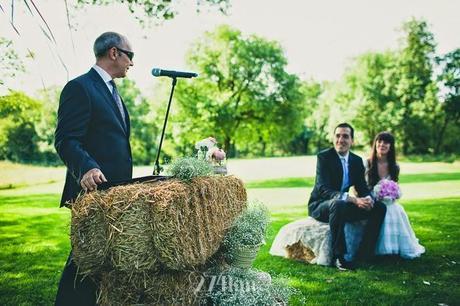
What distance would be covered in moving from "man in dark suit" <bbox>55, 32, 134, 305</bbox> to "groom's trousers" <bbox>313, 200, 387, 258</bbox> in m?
3.84

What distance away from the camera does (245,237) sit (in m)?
4.21

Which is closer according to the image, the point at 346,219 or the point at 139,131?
the point at 346,219

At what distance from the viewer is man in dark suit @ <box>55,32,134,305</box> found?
10.8 ft

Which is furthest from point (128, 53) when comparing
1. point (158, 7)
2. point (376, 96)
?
point (376, 96)

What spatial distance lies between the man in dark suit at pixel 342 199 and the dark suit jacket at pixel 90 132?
3.91 m

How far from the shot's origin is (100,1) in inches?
341

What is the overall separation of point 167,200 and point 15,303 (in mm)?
3346

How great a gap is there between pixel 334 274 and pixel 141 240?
404 cm

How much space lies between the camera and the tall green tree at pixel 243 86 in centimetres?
2889

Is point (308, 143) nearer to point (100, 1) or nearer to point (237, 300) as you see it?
point (100, 1)

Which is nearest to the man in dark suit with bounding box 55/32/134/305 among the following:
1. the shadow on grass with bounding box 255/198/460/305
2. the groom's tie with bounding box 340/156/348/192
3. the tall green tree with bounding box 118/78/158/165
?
the shadow on grass with bounding box 255/198/460/305

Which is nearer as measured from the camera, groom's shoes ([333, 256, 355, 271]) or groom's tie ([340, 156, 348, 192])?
groom's shoes ([333, 256, 355, 271])

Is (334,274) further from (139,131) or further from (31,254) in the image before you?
(139,131)

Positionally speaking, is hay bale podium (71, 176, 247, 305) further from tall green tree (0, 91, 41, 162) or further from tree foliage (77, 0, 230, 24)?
tall green tree (0, 91, 41, 162)
